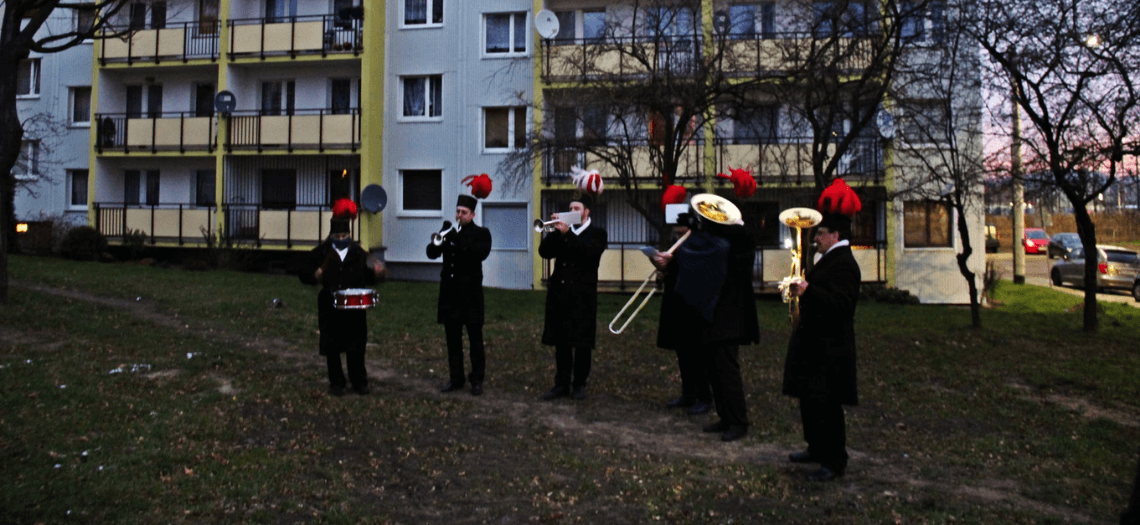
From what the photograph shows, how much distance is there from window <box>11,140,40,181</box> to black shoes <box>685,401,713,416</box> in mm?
26093

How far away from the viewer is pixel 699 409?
809 centimetres

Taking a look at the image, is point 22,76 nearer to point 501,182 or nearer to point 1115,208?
point 501,182

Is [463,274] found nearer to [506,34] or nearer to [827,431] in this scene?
[827,431]

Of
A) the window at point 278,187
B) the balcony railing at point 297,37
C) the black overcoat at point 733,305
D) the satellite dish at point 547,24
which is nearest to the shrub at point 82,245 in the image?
the window at point 278,187

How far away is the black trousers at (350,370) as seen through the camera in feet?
27.8

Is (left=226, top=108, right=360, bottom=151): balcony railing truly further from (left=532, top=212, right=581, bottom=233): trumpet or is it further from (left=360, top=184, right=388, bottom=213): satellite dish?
(left=532, top=212, right=581, bottom=233): trumpet

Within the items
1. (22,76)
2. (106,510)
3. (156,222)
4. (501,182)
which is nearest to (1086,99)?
(106,510)

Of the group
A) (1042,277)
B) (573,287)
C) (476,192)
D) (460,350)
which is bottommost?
(460,350)

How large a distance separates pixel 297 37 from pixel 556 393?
20.5 meters

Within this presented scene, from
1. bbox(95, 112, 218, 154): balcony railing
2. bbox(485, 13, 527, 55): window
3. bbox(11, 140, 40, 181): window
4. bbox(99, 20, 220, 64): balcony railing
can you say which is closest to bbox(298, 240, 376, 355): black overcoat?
bbox(485, 13, 527, 55): window

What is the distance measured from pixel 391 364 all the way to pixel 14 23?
9.02 m

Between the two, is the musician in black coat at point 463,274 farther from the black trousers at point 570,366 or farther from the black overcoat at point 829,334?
the black overcoat at point 829,334

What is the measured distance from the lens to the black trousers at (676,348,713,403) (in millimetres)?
8242

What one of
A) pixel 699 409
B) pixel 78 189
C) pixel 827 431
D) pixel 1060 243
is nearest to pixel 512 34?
pixel 78 189
